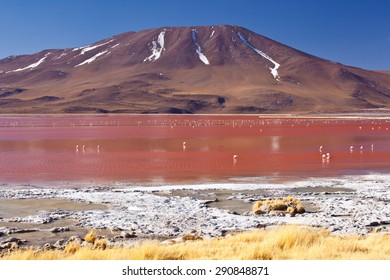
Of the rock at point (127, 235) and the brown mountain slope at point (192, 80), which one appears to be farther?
the brown mountain slope at point (192, 80)

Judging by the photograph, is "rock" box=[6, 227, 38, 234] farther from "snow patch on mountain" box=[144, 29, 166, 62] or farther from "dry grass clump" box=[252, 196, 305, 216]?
"snow patch on mountain" box=[144, 29, 166, 62]

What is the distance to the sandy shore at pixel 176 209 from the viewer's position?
10.3 metres

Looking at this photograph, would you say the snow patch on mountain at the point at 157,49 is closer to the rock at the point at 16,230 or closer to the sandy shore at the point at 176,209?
the sandy shore at the point at 176,209

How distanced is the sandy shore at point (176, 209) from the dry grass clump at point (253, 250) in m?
1.40

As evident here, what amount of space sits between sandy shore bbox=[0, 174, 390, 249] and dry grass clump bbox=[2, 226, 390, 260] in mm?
1399

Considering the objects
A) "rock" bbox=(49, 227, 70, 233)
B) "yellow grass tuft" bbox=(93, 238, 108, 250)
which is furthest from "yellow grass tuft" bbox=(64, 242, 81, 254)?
"rock" bbox=(49, 227, 70, 233)

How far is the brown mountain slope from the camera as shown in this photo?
123 m

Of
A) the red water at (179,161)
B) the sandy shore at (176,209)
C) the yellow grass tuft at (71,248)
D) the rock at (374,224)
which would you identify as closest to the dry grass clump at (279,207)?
the sandy shore at (176,209)

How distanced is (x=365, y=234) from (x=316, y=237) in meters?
1.72

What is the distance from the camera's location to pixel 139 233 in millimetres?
10055

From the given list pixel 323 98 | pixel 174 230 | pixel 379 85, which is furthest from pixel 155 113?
pixel 174 230

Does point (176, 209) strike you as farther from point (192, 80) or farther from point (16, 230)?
point (192, 80)
